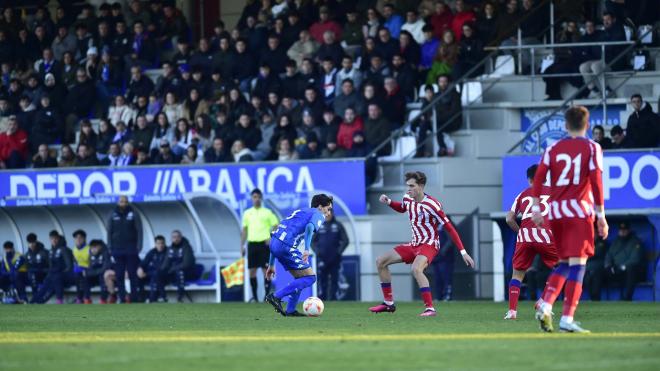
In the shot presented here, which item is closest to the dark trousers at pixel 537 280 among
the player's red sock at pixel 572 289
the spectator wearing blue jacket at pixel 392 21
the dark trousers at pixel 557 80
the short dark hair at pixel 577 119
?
the dark trousers at pixel 557 80

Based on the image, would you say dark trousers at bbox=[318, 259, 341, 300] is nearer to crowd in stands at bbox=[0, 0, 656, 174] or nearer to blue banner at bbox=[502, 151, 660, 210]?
crowd in stands at bbox=[0, 0, 656, 174]

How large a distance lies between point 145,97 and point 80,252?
12.1 ft

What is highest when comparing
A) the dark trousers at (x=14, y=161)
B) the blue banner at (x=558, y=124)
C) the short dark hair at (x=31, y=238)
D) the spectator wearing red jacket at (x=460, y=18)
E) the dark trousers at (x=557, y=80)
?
the spectator wearing red jacket at (x=460, y=18)

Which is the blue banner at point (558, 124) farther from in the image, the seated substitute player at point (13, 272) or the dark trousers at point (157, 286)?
the seated substitute player at point (13, 272)

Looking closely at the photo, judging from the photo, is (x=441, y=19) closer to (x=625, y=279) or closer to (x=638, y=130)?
A: (x=638, y=130)

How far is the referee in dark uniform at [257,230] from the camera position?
76.1 ft

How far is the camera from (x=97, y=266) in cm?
2608

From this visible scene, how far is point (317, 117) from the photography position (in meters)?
25.7

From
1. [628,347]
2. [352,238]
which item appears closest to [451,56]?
[352,238]

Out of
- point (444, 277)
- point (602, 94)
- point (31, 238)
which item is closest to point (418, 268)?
point (444, 277)

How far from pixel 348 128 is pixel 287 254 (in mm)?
9079

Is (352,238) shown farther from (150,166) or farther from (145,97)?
(145,97)

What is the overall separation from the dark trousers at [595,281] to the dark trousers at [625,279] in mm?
115

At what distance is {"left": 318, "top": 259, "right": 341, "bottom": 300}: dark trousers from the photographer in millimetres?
23734
